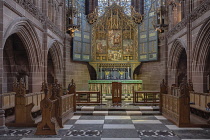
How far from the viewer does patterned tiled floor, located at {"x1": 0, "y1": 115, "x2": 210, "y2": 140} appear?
5.17 meters

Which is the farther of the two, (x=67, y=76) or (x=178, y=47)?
(x=67, y=76)

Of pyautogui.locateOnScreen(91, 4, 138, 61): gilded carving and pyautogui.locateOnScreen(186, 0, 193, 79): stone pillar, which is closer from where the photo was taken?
pyautogui.locateOnScreen(186, 0, 193, 79): stone pillar

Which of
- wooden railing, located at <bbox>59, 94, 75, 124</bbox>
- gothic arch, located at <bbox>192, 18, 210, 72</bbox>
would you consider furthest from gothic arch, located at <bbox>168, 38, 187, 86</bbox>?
wooden railing, located at <bbox>59, 94, 75, 124</bbox>

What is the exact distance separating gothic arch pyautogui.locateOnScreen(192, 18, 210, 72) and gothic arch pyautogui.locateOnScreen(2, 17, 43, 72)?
263 inches

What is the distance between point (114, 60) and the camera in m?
15.9

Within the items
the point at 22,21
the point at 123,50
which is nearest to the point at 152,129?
the point at 22,21

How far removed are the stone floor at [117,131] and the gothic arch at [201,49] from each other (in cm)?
334

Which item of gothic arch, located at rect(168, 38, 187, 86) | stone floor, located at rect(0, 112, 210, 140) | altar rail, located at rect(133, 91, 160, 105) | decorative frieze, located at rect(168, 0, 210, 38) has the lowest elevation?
stone floor, located at rect(0, 112, 210, 140)

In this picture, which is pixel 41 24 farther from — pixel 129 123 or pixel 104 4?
pixel 104 4

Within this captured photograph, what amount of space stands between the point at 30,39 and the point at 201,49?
697cm

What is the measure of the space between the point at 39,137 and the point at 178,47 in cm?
940

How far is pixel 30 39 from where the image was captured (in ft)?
30.3

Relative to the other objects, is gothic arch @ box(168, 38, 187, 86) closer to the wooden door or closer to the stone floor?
the wooden door

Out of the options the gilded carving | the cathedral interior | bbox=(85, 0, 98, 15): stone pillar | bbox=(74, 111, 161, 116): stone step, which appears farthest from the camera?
bbox=(85, 0, 98, 15): stone pillar
